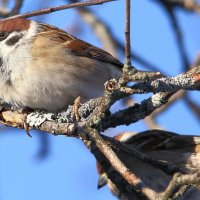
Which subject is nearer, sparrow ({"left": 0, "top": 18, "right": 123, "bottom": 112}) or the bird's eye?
sparrow ({"left": 0, "top": 18, "right": 123, "bottom": 112})

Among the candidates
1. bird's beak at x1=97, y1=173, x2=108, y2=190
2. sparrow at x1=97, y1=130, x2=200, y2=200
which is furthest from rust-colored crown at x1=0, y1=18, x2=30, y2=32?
bird's beak at x1=97, y1=173, x2=108, y2=190

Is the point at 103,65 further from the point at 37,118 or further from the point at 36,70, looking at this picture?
the point at 37,118

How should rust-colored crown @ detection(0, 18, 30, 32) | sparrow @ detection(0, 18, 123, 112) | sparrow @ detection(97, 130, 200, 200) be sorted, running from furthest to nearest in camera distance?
sparrow @ detection(97, 130, 200, 200), rust-colored crown @ detection(0, 18, 30, 32), sparrow @ detection(0, 18, 123, 112)

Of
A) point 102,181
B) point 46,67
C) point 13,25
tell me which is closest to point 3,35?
point 13,25

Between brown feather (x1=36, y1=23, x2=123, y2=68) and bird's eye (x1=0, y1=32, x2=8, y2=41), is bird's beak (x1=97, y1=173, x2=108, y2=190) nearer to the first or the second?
brown feather (x1=36, y1=23, x2=123, y2=68)

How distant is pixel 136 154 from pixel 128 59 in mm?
778

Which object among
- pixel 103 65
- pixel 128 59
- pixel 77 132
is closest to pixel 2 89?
pixel 103 65

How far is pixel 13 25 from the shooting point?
3.70 m

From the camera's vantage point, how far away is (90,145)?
281cm

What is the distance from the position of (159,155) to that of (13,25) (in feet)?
4.60

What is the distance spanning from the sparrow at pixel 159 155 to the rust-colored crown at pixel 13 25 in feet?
3.60

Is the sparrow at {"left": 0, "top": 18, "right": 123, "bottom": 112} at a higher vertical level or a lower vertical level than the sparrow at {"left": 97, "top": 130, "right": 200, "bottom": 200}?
higher

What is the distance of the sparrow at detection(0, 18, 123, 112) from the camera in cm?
342

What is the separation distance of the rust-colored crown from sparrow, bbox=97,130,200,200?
3.60ft
